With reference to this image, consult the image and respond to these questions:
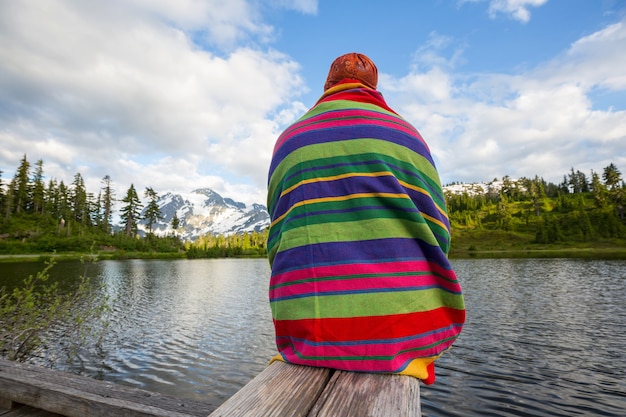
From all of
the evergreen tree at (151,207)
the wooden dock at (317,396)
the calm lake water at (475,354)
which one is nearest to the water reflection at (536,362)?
the calm lake water at (475,354)

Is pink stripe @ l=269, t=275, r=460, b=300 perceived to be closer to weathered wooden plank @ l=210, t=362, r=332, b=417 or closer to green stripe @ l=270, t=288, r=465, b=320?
green stripe @ l=270, t=288, r=465, b=320

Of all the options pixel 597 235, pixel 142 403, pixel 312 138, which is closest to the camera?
pixel 312 138

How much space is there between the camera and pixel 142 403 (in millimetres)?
2281

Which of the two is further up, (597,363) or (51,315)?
(51,315)

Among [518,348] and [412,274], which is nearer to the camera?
[412,274]

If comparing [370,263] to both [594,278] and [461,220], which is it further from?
[461,220]

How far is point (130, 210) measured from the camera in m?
97.8

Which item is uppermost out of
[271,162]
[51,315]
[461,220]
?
[461,220]

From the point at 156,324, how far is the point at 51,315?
25.8 ft

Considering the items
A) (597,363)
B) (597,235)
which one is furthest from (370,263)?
(597,235)

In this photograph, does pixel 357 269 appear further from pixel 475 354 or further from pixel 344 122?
pixel 475 354

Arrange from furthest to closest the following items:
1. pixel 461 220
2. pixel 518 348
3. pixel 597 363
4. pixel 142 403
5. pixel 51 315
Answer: pixel 461 220
pixel 518 348
pixel 597 363
pixel 51 315
pixel 142 403

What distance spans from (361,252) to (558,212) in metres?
122

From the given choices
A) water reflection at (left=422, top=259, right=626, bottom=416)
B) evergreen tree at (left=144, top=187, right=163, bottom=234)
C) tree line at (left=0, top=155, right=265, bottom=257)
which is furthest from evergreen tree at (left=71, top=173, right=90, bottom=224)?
water reflection at (left=422, top=259, right=626, bottom=416)
